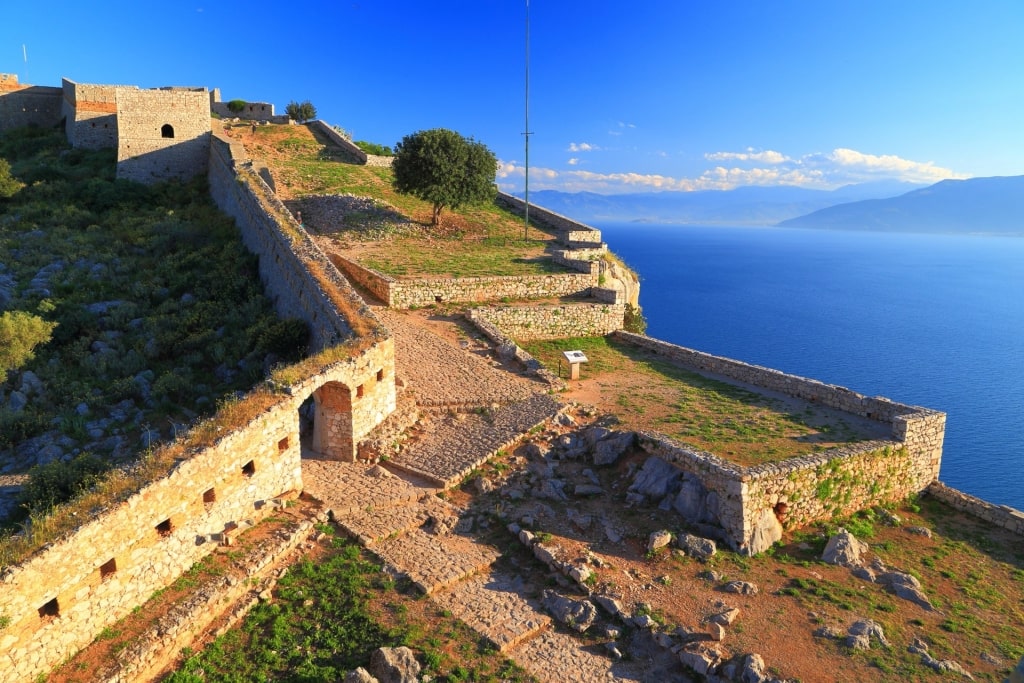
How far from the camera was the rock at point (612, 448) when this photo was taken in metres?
14.2

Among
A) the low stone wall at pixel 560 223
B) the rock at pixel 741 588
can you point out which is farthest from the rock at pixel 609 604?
the low stone wall at pixel 560 223

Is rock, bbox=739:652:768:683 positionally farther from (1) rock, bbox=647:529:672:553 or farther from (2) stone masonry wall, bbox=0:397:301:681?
(2) stone masonry wall, bbox=0:397:301:681

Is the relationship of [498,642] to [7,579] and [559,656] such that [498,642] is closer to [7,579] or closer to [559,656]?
[559,656]

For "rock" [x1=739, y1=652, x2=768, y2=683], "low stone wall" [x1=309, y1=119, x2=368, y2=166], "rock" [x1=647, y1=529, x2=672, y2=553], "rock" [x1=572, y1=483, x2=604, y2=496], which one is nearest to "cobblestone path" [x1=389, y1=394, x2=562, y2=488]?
"rock" [x1=572, y1=483, x2=604, y2=496]

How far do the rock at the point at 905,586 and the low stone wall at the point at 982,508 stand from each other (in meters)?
4.20

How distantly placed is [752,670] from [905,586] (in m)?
4.69

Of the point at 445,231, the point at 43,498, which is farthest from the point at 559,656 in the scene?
the point at 445,231

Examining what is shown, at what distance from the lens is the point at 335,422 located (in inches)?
533

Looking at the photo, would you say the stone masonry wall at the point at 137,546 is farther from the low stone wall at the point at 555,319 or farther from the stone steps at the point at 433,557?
the low stone wall at the point at 555,319

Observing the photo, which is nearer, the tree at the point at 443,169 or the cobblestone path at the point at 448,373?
the cobblestone path at the point at 448,373

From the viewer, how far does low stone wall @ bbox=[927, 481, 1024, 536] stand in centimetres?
1409

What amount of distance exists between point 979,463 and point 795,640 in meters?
29.6

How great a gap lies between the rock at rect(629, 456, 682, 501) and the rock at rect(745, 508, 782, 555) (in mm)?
1728

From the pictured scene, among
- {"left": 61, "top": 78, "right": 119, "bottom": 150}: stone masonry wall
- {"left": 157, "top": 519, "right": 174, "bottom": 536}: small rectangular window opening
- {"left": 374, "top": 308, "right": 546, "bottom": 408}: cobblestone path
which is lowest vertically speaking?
{"left": 157, "top": 519, "right": 174, "bottom": 536}: small rectangular window opening
